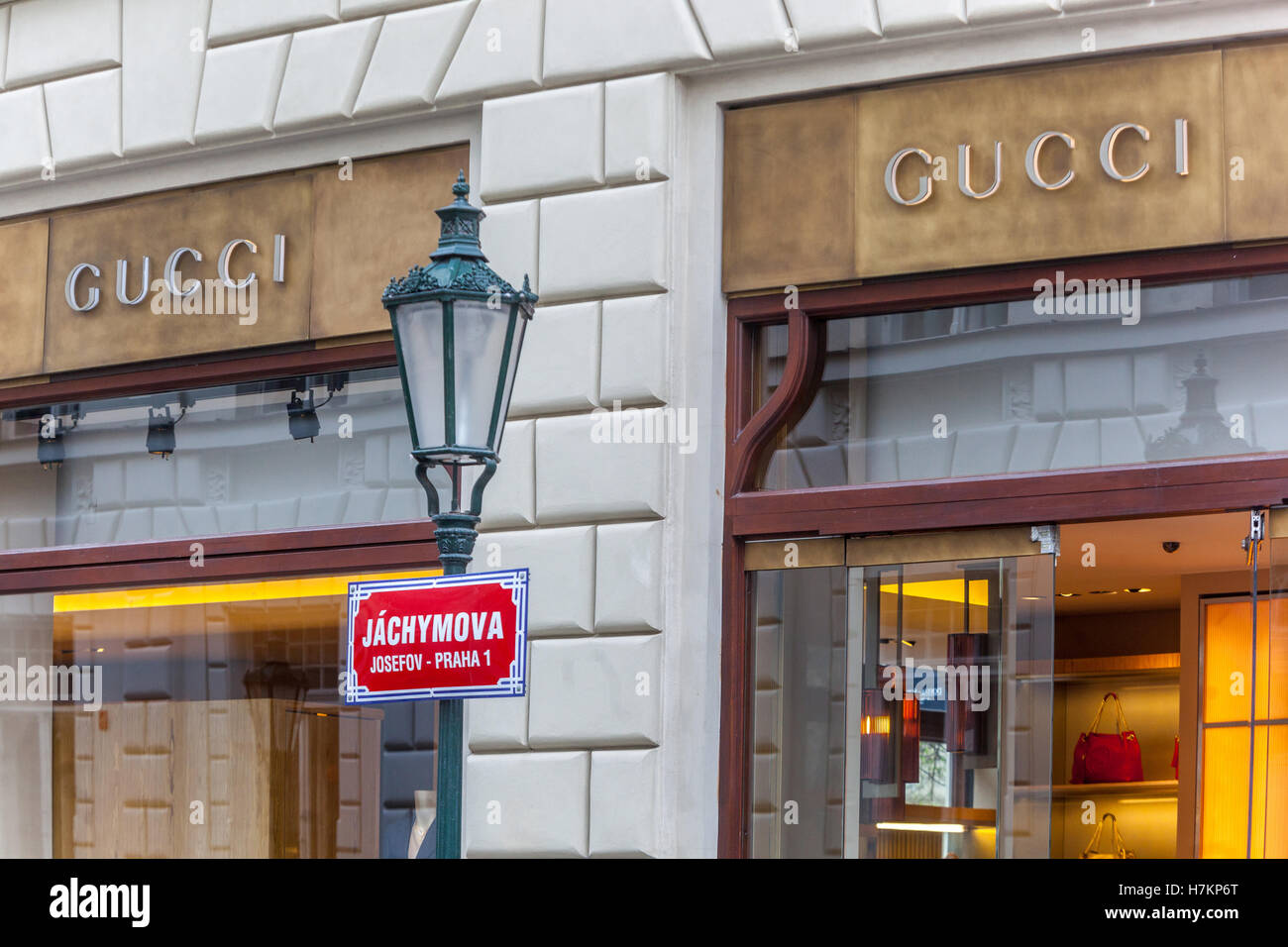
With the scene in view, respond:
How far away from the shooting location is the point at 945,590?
25.6 ft

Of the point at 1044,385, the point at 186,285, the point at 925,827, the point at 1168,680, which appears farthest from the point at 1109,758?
the point at 186,285

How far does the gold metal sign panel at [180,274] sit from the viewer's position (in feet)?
31.0

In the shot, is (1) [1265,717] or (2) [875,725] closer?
(1) [1265,717]

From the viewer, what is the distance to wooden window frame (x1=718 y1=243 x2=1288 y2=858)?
734 centimetres

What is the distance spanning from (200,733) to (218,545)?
1.08 meters

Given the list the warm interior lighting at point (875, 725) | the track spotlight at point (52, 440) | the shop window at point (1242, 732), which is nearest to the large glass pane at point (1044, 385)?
the shop window at point (1242, 732)

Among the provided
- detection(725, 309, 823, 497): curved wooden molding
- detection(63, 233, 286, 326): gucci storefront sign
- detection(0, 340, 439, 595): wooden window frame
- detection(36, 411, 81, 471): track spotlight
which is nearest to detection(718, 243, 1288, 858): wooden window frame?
detection(725, 309, 823, 497): curved wooden molding

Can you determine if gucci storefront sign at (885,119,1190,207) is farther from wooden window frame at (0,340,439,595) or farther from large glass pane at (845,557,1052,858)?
wooden window frame at (0,340,439,595)

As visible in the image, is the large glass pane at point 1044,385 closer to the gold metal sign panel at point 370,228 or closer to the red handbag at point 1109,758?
the gold metal sign panel at point 370,228

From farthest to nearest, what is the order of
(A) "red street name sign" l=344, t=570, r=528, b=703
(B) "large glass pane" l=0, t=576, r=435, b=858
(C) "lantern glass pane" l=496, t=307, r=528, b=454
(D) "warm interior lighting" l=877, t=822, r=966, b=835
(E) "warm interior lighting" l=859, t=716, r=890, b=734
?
(B) "large glass pane" l=0, t=576, r=435, b=858
(E) "warm interior lighting" l=859, t=716, r=890, b=734
(D) "warm interior lighting" l=877, t=822, r=966, b=835
(C) "lantern glass pane" l=496, t=307, r=528, b=454
(A) "red street name sign" l=344, t=570, r=528, b=703

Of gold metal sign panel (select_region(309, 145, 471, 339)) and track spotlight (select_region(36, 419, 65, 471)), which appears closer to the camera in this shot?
gold metal sign panel (select_region(309, 145, 471, 339))

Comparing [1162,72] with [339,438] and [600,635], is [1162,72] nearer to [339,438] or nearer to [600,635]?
[600,635]

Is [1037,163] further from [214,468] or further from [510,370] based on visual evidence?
[214,468]

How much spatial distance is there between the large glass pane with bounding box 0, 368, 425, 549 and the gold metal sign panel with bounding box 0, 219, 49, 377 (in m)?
0.34
